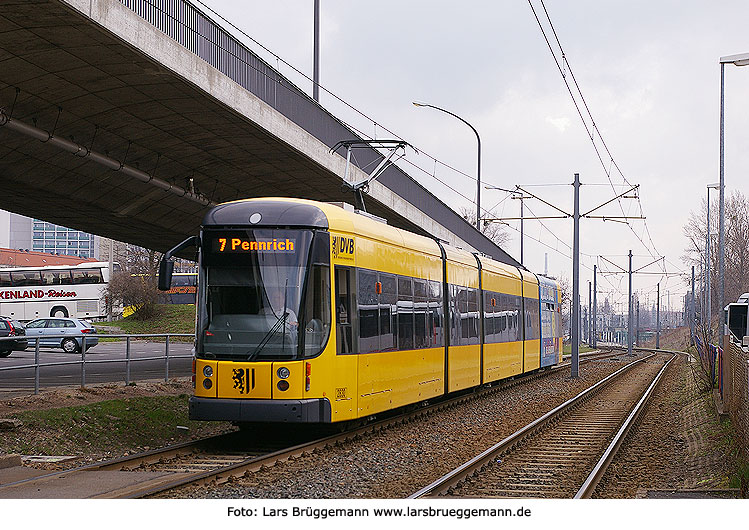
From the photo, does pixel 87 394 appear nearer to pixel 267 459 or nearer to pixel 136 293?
pixel 267 459

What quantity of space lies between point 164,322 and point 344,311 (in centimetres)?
5159

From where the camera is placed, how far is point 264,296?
13.5 metres

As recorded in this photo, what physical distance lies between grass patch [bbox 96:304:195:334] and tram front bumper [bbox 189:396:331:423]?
47873 mm

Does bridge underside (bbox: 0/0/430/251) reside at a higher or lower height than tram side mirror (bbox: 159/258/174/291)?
higher

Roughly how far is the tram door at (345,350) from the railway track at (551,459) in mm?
2162

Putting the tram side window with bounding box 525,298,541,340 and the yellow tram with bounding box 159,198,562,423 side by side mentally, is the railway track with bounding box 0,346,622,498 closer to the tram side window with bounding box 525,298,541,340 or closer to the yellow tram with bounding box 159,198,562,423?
the yellow tram with bounding box 159,198,562,423

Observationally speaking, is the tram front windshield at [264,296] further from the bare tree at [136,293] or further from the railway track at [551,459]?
the bare tree at [136,293]

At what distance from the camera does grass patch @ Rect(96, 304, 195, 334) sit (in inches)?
2446

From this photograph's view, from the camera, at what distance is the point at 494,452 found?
1320 cm

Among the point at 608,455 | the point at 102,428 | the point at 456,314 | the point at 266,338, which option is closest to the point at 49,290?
the point at 456,314

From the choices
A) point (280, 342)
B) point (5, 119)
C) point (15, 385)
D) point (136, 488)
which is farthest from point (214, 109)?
point (136, 488)

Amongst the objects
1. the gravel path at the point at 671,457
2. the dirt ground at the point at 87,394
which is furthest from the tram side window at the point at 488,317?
the dirt ground at the point at 87,394

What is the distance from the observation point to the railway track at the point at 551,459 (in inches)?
415

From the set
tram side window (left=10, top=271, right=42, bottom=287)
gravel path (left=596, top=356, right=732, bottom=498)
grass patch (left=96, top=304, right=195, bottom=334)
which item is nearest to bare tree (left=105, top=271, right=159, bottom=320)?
grass patch (left=96, top=304, right=195, bottom=334)
